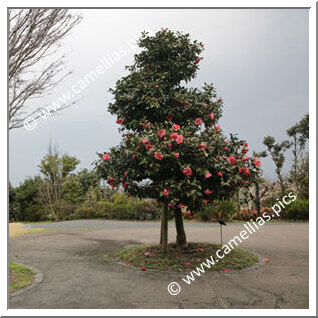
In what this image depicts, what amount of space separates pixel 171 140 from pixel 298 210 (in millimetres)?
9237

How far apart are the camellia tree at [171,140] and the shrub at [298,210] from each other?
7457mm

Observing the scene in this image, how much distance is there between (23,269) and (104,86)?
344 centimetres

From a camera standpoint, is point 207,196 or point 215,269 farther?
point 207,196

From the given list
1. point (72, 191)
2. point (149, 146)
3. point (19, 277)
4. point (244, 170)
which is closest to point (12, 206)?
point (19, 277)

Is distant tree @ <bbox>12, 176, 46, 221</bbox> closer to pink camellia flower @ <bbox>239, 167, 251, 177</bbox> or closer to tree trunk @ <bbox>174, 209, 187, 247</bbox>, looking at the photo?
tree trunk @ <bbox>174, 209, 187, 247</bbox>

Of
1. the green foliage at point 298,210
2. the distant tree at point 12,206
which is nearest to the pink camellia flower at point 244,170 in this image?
the distant tree at point 12,206

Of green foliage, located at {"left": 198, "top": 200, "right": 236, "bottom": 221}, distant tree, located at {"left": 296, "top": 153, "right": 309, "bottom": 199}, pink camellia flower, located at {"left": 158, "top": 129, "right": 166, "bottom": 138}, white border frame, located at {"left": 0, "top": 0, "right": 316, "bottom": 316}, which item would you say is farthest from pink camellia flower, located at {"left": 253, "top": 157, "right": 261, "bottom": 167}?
distant tree, located at {"left": 296, "top": 153, "right": 309, "bottom": 199}

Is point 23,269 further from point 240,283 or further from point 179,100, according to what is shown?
point 179,100

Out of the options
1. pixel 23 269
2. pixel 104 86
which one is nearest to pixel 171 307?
pixel 23 269

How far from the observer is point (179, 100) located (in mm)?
5344

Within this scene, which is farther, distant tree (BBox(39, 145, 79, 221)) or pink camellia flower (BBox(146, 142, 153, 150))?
distant tree (BBox(39, 145, 79, 221))

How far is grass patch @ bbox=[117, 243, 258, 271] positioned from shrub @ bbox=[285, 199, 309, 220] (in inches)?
269

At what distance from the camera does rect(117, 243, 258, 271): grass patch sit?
487 centimetres

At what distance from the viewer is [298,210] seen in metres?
11.6
